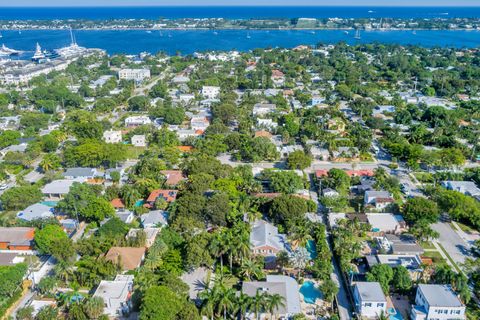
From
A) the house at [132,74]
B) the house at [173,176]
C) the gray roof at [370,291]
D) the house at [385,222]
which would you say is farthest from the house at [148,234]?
the house at [132,74]

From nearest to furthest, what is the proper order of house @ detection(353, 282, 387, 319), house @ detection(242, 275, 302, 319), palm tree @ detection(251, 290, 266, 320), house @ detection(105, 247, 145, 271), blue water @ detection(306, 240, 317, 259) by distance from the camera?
palm tree @ detection(251, 290, 266, 320) → house @ detection(242, 275, 302, 319) → house @ detection(353, 282, 387, 319) → house @ detection(105, 247, 145, 271) → blue water @ detection(306, 240, 317, 259)

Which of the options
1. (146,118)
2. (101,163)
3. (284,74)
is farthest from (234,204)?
(284,74)

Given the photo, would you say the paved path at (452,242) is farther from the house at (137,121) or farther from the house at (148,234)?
the house at (137,121)

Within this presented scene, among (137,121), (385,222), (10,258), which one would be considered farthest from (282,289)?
(137,121)

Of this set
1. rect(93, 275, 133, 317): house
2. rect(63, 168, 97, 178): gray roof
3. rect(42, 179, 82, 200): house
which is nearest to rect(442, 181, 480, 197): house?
rect(93, 275, 133, 317): house

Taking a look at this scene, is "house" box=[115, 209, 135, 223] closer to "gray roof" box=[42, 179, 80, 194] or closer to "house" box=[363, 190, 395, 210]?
"gray roof" box=[42, 179, 80, 194]

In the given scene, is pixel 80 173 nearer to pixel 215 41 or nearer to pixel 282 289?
pixel 282 289

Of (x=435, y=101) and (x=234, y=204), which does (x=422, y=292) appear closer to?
(x=234, y=204)

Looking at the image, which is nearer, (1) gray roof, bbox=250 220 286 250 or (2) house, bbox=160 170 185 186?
(1) gray roof, bbox=250 220 286 250
